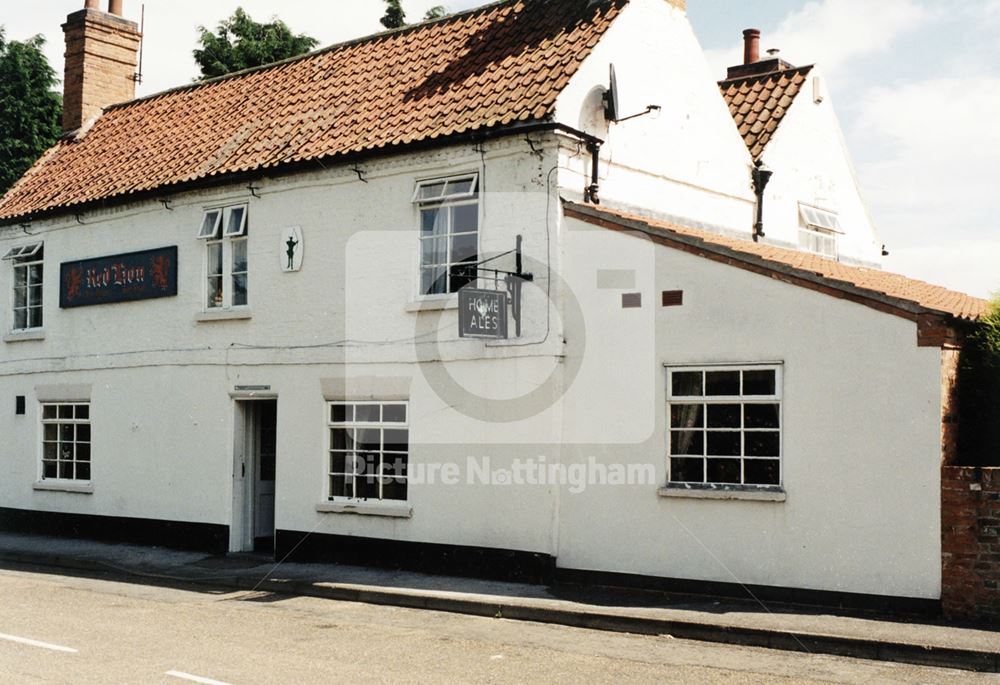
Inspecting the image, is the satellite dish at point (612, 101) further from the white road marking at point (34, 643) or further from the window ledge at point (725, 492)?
the white road marking at point (34, 643)

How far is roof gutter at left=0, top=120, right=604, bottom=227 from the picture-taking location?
44.5ft

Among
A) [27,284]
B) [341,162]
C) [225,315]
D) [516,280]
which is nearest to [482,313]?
[516,280]

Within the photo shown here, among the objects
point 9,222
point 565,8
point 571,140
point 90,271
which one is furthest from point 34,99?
point 571,140

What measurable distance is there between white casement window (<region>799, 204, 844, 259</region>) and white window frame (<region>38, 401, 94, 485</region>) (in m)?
12.8

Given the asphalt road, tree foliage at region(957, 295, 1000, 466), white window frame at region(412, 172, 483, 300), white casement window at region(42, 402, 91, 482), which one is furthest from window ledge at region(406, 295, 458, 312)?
white casement window at region(42, 402, 91, 482)

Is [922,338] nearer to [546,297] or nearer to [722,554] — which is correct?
[722,554]

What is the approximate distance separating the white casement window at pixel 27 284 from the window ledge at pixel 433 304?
360 inches

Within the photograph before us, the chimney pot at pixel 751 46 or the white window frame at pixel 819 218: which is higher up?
the chimney pot at pixel 751 46

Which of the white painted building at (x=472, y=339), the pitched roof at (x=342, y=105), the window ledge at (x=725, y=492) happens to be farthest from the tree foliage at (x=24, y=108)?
the window ledge at (x=725, y=492)

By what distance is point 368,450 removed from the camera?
1532cm

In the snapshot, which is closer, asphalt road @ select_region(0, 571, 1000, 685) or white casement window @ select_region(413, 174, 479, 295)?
asphalt road @ select_region(0, 571, 1000, 685)

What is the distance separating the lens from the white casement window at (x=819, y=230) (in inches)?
773

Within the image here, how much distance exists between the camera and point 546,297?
531 inches

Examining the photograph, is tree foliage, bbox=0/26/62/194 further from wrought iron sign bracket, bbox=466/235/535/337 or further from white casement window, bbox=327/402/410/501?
wrought iron sign bracket, bbox=466/235/535/337
